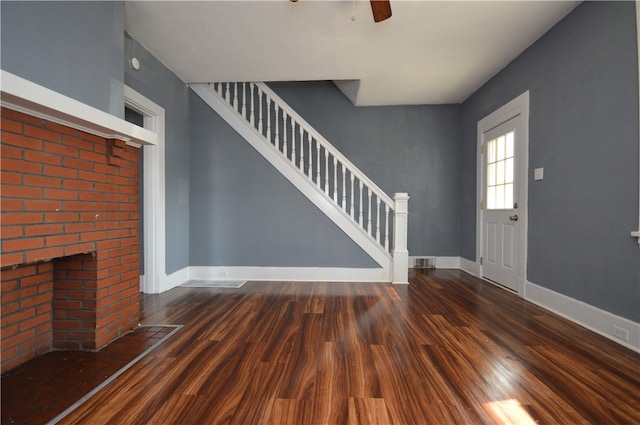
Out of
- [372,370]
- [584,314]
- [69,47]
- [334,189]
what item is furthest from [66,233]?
[584,314]

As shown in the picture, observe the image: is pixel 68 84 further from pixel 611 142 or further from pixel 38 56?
pixel 611 142

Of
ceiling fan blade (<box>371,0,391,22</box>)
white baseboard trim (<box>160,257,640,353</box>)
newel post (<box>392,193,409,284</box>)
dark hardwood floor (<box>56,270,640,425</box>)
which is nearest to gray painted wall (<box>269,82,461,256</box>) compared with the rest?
white baseboard trim (<box>160,257,640,353</box>)

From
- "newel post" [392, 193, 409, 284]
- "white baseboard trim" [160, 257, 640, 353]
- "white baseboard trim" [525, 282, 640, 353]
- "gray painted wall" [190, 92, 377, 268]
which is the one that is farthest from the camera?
"gray painted wall" [190, 92, 377, 268]

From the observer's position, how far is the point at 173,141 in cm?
365

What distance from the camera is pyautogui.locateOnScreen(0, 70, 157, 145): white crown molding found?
1.30 metres

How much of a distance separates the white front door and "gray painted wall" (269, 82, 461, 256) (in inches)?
30.9

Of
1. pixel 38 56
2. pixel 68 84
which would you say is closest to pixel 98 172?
pixel 68 84

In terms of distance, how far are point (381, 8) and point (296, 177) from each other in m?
2.18

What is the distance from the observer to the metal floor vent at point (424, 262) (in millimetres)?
4836

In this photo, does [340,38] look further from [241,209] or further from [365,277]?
[365,277]

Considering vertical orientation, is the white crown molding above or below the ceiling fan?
below

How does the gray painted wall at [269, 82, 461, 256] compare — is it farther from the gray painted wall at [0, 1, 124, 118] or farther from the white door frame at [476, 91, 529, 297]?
the gray painted wall at [0, 1, 124, 118]

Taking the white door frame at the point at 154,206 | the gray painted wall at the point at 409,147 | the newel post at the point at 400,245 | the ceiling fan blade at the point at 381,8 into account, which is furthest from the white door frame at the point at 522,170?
the white door frame at the point at 154,206

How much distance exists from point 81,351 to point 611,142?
4.02 metres
